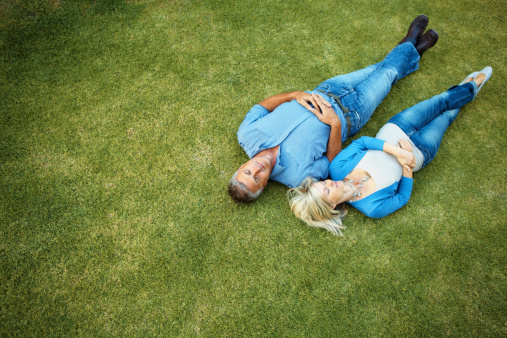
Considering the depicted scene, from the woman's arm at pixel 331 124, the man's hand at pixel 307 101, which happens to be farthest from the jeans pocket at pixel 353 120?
the man's hand at pixel 307 101

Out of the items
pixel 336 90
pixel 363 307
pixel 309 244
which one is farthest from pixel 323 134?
pixel 363 307

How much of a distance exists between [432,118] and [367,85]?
3.45ft

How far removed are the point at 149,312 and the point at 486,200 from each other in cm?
450

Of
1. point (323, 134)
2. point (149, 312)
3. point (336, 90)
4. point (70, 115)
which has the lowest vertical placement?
point (149, 312)

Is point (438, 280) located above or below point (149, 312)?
above

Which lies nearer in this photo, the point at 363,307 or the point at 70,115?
the point at 363,307

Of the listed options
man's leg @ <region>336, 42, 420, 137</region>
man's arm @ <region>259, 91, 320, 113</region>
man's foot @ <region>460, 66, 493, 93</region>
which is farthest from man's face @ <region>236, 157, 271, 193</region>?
man's foot @ <region>460, 66, 493, 93</region>

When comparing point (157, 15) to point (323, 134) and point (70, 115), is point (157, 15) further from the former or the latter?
point (323, 134)

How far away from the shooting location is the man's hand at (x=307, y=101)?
12.0 feet

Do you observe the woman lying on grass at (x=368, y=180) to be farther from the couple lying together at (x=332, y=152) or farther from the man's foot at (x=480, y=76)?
the man's foot at (x=480, y=76)

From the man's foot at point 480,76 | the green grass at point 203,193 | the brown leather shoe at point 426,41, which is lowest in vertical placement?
the green grass at point 203,193

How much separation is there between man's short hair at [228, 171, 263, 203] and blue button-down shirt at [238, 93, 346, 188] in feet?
1.32

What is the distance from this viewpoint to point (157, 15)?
15.9 feet

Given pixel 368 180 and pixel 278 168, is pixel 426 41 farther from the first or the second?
pixel 278 168
